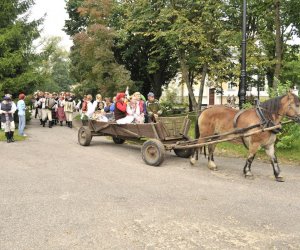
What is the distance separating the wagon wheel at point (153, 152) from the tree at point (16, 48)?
11.2 m

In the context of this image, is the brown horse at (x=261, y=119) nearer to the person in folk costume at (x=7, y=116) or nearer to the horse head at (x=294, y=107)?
the horse head at (x=294, y=107)

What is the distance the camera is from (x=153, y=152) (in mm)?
9875

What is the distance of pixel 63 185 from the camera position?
7684mm

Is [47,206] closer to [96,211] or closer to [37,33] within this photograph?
[96,211]

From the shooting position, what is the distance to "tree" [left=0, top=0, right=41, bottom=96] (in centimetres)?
1855

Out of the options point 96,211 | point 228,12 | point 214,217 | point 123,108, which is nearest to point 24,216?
point 96,211

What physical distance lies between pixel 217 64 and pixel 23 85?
35.6 ft

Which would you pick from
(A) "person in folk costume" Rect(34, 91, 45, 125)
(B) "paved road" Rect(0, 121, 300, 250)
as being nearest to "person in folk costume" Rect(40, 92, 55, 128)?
(A) "person in folk costume" Rect(34, 91, 45, 125)

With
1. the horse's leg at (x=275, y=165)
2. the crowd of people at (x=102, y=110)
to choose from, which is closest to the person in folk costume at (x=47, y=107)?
the crowd of people at (x=102, y=110)

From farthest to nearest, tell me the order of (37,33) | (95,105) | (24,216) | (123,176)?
(37,33)
(95,105)
(123,176)
(24,216)

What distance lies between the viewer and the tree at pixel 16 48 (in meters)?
18.5

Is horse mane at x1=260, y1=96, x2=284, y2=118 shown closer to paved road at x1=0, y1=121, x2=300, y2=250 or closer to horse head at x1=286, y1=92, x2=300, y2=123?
horse head at x1=286, y1=92, x2=300, y2=123

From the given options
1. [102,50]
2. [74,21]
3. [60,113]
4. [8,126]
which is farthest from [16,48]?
[74,21]

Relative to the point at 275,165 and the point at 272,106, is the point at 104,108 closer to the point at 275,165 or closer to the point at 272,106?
the point at 272,106
